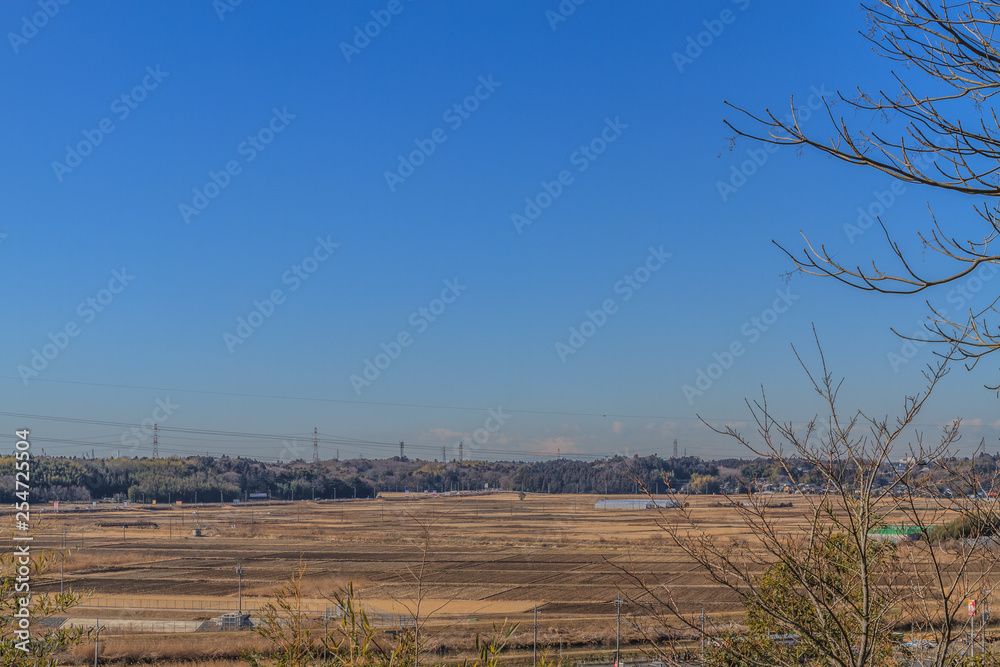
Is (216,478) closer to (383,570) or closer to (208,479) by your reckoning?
(208,479)

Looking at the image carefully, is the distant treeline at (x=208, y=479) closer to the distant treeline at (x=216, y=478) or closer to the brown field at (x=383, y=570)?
the distant treeline at (x=216, y=478)

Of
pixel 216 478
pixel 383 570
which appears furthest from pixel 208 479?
pixel 383 570

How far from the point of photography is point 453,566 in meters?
60.8

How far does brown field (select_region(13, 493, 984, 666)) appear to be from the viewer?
3481cm

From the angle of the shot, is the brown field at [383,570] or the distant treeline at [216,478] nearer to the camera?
the brown field at [383,570]

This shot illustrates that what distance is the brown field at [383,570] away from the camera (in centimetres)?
3481

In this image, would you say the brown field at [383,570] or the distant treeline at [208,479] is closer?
the brown field at [383,570]

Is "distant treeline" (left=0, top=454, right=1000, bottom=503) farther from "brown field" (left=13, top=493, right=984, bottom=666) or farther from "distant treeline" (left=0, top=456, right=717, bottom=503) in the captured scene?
"brown field" (left=13, top=493, right=984, bottom=666)

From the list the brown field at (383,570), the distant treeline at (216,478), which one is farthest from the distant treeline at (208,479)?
the brown field at (383,570)

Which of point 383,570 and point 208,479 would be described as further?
point 208,479

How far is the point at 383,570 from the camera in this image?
191 feet

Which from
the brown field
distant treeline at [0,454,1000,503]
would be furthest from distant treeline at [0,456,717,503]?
the brown field

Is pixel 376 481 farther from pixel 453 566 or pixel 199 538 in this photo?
pixel 453 566

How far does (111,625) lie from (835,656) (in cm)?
3989
